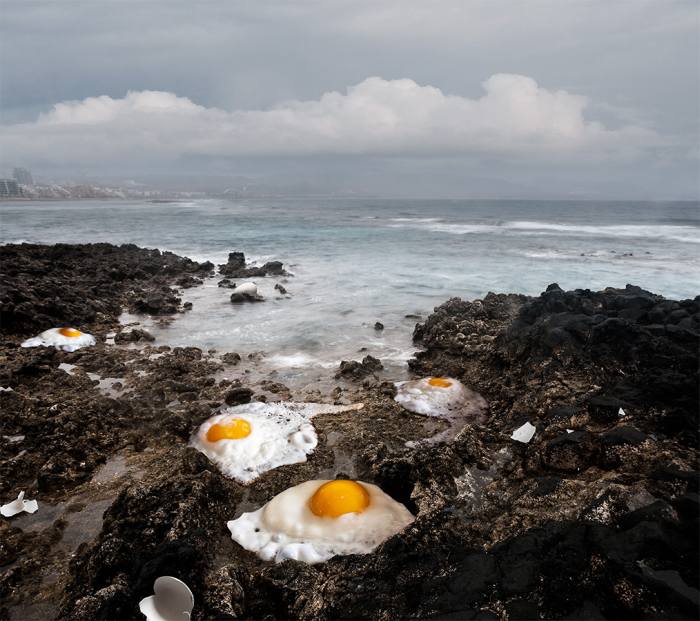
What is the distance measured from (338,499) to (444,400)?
3.38 m

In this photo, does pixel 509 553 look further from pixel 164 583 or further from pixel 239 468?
pixel 239 468

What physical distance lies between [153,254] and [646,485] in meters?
23.0

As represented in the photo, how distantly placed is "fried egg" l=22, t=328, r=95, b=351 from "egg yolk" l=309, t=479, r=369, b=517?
7.65 m

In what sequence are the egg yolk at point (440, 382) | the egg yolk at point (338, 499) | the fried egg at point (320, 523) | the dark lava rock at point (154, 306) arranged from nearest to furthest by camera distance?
the fried egg at point (320, 523) → the egg yolk at point (338, 499) → the egg yolk at point (440, 382) → the dark lava rock at point (154, 306)

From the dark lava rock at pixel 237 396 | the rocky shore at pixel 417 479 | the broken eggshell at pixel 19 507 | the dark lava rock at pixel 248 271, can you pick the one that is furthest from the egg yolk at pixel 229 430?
the dark lava rock at pixel 248 271

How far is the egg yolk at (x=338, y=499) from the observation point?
4277mm

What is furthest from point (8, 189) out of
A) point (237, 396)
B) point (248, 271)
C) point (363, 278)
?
point (237, 396)

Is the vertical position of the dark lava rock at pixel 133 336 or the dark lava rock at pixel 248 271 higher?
the dark lava rock at pixel 248 271

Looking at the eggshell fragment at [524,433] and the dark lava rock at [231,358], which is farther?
the dark lava rock at [231,358]

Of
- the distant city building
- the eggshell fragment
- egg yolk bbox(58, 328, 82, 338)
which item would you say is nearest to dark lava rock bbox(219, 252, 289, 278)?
egg yolk bbox(58, 328, 82, 338)

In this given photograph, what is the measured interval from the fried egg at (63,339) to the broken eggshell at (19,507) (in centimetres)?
542

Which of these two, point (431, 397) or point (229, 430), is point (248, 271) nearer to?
point (431, 397)

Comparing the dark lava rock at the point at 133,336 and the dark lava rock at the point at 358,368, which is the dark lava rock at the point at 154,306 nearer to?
the dark lava rock at the point at 133,336

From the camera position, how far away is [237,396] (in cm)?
741
